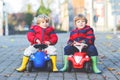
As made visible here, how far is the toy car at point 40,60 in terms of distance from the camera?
28.5 feet

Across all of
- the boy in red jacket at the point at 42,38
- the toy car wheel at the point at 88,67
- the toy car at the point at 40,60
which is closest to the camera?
the toy car wheel at the point at 88,67

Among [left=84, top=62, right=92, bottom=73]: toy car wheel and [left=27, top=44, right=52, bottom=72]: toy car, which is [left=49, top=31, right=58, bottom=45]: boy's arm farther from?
[left=84, top=62, right=92, bottom=73]: toy car wheel

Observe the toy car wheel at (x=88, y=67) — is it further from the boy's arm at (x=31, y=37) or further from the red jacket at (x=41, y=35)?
the boy's arm at (x=31, y=37)

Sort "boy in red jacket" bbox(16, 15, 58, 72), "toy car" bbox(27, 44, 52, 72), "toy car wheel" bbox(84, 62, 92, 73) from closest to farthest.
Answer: "toy car wheel" bbox(84, 62, 92, 73) → "toy car" bbox(27, 44, 52, 72) → "boy in red jacket" bbox(16, 15, 58, 72)

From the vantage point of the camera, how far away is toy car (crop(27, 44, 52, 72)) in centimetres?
868

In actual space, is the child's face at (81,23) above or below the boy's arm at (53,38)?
above

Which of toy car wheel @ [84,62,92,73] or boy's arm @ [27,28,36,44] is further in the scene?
boy's arm @ [27,28,36,44]

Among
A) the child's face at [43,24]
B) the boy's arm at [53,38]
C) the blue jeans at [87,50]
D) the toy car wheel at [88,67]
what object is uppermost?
the child's face at [43,24]

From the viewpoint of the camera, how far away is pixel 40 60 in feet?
28.5

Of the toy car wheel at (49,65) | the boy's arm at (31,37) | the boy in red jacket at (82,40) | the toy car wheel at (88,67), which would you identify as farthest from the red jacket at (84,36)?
the boy's arm at (31,37)

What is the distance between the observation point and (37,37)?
887 cm

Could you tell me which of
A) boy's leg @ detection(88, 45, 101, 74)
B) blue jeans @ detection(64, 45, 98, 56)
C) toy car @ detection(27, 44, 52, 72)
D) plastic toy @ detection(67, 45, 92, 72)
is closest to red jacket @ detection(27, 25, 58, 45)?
toy car @ detection(27, 44, 52, 72)

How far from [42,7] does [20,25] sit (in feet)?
52.3

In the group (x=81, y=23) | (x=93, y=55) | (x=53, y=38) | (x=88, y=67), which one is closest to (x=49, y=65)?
(x=53, y=38)
